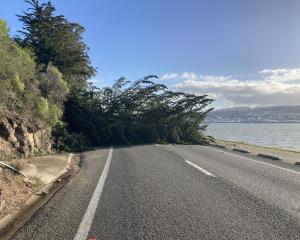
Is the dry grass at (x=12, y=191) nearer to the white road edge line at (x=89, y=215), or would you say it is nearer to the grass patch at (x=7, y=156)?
the white road edge line at (x=89, y=215)

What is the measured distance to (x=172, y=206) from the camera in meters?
7.54

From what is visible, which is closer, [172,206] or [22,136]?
[172,206]

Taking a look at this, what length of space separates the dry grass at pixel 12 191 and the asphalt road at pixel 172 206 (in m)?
0.67

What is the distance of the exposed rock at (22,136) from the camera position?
14133 millimetres

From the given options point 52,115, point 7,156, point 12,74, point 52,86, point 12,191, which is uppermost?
point 52,86

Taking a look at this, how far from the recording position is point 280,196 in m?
8.59

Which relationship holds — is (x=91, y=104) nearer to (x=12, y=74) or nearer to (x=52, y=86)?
(x=52, y=86)

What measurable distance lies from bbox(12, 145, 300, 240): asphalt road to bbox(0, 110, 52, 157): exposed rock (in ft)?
12.1

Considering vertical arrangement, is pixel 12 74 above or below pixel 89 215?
above

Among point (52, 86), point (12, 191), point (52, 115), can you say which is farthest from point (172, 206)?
point (52, 86)

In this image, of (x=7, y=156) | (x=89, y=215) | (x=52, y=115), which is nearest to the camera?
(x=89, y=215)

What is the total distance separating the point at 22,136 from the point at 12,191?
695cm

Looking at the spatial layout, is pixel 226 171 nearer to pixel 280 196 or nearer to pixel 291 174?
pixel 291 174

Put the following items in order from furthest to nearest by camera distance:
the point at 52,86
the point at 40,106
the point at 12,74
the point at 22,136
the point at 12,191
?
the point at 52,86
the point at 40,106
the point at 12,74
the point at 22,136
the point at 12,191
